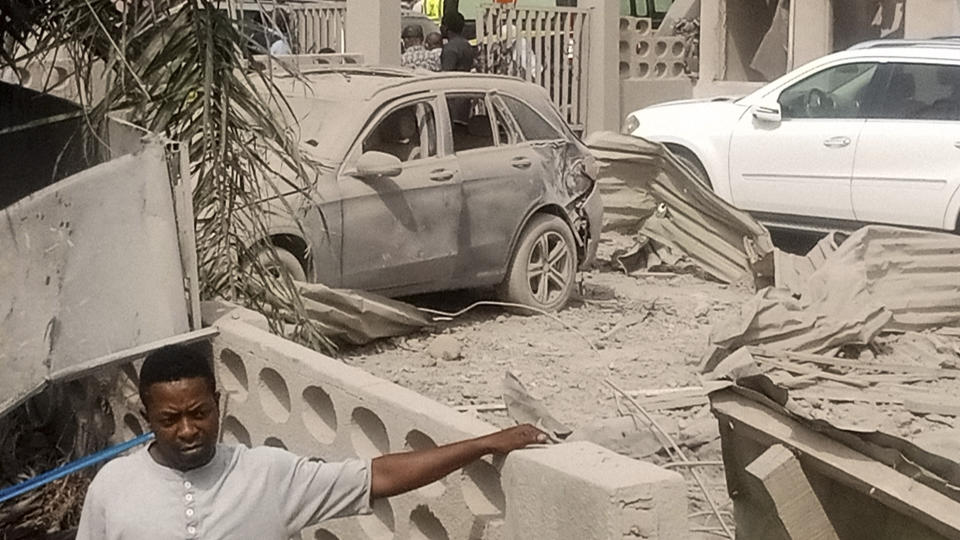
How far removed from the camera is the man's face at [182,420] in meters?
3.03

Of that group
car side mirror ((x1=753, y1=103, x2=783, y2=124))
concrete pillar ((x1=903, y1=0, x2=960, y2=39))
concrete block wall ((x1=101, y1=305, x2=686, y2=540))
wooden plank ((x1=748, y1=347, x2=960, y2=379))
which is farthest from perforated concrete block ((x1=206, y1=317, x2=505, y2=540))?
concrete pillar ((x1=903, y1=0, x2=960, y2=39))

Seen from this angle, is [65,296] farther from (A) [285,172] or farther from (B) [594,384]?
(B) [594,384]

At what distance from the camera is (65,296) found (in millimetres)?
4543

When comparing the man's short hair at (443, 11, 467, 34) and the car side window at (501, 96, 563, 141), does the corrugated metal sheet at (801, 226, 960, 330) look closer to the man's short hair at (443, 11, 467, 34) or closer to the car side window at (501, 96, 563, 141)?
the car side window at (501, 96, 563, 141)

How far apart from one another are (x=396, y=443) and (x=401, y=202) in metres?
5.47

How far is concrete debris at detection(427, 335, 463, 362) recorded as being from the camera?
925 centimetres

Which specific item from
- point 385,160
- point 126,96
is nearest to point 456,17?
point 385,160

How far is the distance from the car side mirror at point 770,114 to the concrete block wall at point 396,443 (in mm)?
8569

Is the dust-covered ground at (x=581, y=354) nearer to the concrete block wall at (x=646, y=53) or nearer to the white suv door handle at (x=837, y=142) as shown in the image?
the white suv door handle at (x=837, y=142)

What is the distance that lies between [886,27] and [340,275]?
10742 millimetres

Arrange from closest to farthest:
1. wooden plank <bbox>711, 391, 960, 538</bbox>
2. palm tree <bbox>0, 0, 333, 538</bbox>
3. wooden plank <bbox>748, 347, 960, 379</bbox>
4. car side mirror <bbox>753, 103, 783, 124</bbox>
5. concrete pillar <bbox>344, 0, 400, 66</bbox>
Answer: wooden plank <bbox>711, 391, 960, 538</bbox> < palm tree <bbox>0, 0, 333, 538</bbox> < wooden plank <bbox>748, 347, 960, 379</bbox> < car side mirror <bbox>753, 103, 783, 124</bbox> < concrete pillar <bbox>344, 0, 400, 66</bbox>

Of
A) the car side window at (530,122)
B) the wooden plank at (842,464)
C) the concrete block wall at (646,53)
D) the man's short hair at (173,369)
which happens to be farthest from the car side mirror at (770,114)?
the man's short hair at (173,369)

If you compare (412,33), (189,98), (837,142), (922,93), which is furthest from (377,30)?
(189,98)

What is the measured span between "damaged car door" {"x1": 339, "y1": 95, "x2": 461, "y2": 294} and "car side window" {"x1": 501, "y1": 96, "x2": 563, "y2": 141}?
2.88 ft
